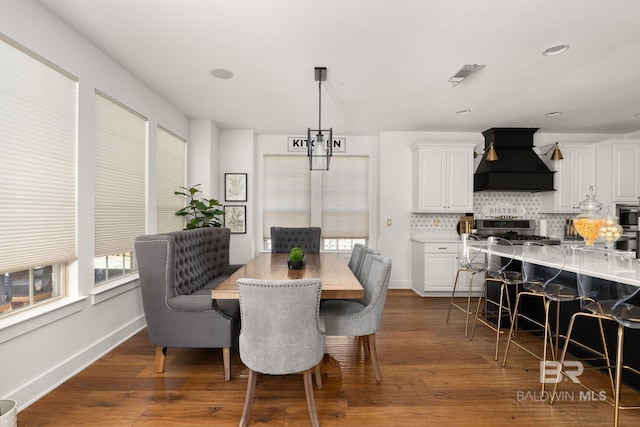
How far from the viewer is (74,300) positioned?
251 centimetres

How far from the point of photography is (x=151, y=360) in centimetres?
280

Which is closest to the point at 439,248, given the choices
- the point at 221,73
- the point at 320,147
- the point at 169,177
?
the point at 320,147

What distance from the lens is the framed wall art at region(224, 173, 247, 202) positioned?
5398 millimetres

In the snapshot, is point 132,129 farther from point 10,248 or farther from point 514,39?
point 514,39

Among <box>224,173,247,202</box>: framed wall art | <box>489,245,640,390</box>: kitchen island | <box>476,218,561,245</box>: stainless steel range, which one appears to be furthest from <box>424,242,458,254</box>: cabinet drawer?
<box>224,173,247,202</box>: framed wall art

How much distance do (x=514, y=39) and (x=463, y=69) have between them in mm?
550

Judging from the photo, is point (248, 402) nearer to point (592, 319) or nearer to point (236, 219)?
point (592, 319)

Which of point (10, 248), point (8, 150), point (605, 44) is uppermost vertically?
point (605, 44)

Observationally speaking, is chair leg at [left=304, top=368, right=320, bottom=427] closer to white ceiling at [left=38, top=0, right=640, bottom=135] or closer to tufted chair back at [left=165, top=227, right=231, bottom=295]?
tufted chair back at [left=165, top=227, right=231, bottom=295]

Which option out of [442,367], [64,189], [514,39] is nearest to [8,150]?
[64,189]

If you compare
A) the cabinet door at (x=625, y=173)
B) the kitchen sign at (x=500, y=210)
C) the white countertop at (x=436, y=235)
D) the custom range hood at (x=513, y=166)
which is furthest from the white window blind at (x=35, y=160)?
the cabinet door at (x=625, y=173)

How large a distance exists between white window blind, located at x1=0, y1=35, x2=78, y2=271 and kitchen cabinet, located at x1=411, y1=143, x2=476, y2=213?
453cm

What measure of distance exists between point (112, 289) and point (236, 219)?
8.42 feet

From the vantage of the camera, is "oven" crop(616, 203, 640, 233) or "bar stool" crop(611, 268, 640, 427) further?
"oven" crop(616, 203, 640, 233)
